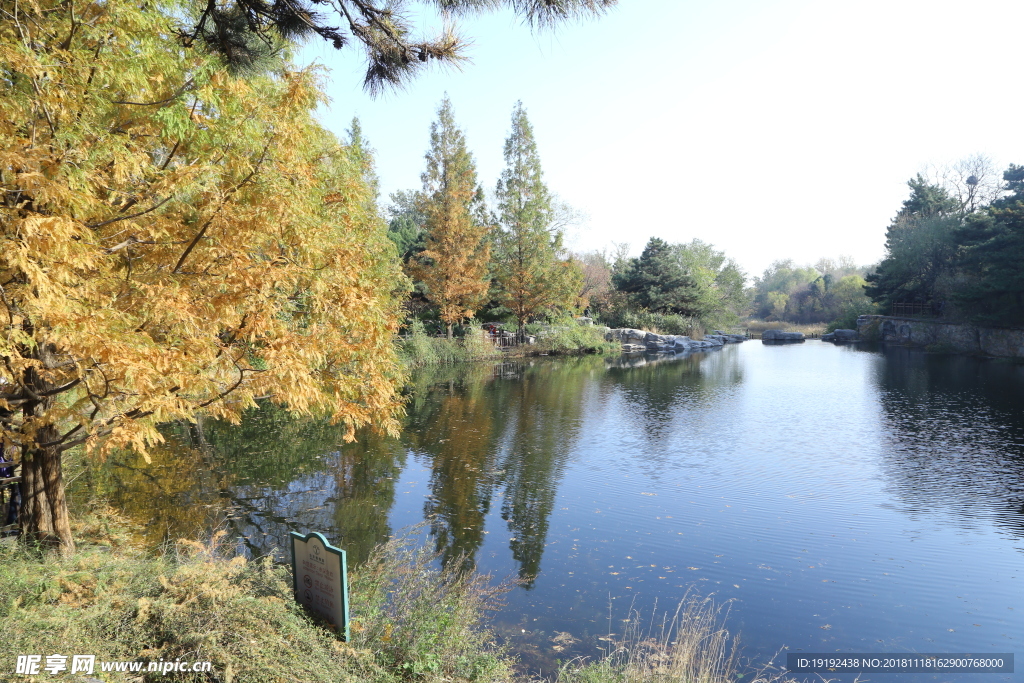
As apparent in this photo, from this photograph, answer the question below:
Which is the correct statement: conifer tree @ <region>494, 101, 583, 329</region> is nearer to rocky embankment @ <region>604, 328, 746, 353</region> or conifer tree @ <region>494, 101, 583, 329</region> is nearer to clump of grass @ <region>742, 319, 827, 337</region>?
rocky embankment @ <region>604, 328, 746, 353</region>

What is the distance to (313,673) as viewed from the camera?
12.8ft

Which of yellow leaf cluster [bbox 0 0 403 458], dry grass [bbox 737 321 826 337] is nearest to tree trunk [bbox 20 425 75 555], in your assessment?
yellow leaf cluster [bbox 0 0 403 458]

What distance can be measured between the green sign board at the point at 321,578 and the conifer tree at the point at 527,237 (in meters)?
27.3

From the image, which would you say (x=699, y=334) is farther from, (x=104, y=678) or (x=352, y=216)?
(x=104, y=678)

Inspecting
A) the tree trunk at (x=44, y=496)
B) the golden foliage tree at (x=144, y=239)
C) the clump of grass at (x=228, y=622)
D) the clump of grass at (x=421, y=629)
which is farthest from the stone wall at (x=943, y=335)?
the tree trunk at (x=44, y=496)

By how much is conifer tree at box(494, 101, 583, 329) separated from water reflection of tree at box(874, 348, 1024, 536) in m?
14.8

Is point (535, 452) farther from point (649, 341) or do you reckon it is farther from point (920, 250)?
point (920, 250)

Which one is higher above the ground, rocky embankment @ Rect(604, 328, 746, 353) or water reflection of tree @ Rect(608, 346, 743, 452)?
rocky embankment @ Rect(604, 328, 746, 353)

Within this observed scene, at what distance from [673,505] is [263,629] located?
649cm

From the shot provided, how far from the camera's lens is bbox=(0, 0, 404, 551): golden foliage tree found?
405cm

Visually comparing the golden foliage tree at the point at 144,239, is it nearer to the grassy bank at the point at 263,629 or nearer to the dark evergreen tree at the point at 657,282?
the grassy bank at the point at 263,629

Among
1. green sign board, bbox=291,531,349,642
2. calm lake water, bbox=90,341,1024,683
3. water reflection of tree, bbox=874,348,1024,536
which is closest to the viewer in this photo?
green sign board, bbox=291,531,349,642

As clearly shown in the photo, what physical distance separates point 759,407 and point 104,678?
16.6m

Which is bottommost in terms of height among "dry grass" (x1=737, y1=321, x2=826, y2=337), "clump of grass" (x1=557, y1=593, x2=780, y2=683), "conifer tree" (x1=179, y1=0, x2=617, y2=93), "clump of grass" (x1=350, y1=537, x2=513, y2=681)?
"clump of grass" (x1=557, y1=593, x2=780, y2=683)
